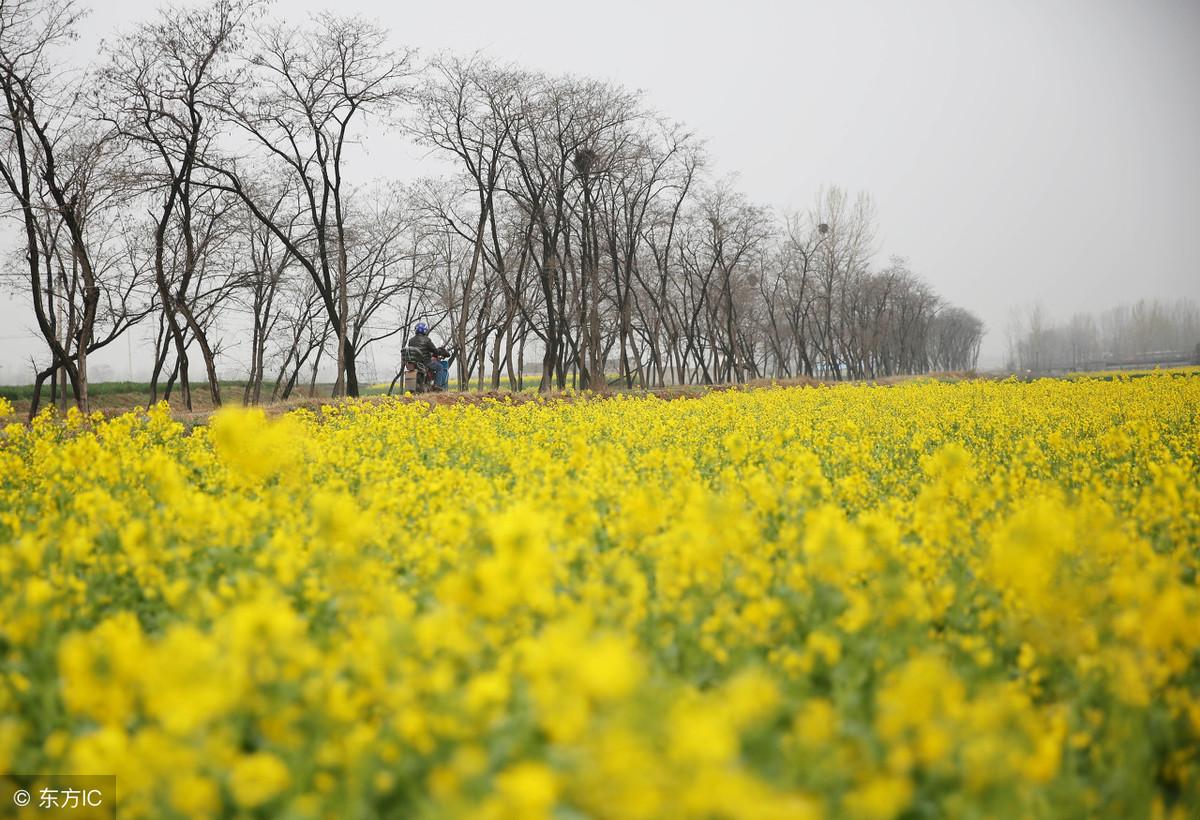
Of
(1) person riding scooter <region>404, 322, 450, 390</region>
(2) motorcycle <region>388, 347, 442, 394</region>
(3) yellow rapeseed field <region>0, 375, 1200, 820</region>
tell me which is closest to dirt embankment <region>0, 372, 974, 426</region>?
(2) motorcycle <region>388, 347, 442, 394</region>

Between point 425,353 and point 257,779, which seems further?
point 425,353

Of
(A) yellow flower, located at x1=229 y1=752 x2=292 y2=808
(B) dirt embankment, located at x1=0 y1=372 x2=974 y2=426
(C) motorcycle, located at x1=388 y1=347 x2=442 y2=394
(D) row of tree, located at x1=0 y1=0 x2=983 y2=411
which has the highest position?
(D) row of tree, located at x1=0 y1=0 x2=983 y2=411

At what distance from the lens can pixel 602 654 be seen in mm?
1815

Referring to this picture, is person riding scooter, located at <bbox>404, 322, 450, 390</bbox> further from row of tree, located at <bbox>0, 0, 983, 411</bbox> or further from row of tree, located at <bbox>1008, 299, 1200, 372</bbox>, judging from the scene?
row of tree, located at <bbox>1008, 299, 1200, 372</bbox>

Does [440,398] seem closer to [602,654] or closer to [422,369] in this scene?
[422,369]

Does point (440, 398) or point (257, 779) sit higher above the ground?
point (440, 398)

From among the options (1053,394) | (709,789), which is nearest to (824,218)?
(1053,394)

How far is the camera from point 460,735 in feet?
7.23

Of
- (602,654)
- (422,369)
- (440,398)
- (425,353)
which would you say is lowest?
(602,654)

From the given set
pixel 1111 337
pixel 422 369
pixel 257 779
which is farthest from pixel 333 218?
pixel 1111 337

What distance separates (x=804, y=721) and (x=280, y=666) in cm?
185

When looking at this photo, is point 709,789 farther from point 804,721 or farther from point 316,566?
point 316,566

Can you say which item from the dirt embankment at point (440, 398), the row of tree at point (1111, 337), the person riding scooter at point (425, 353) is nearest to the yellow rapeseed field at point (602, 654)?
the dirt embankment at point (440, 398)

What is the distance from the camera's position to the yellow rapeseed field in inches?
77.5
